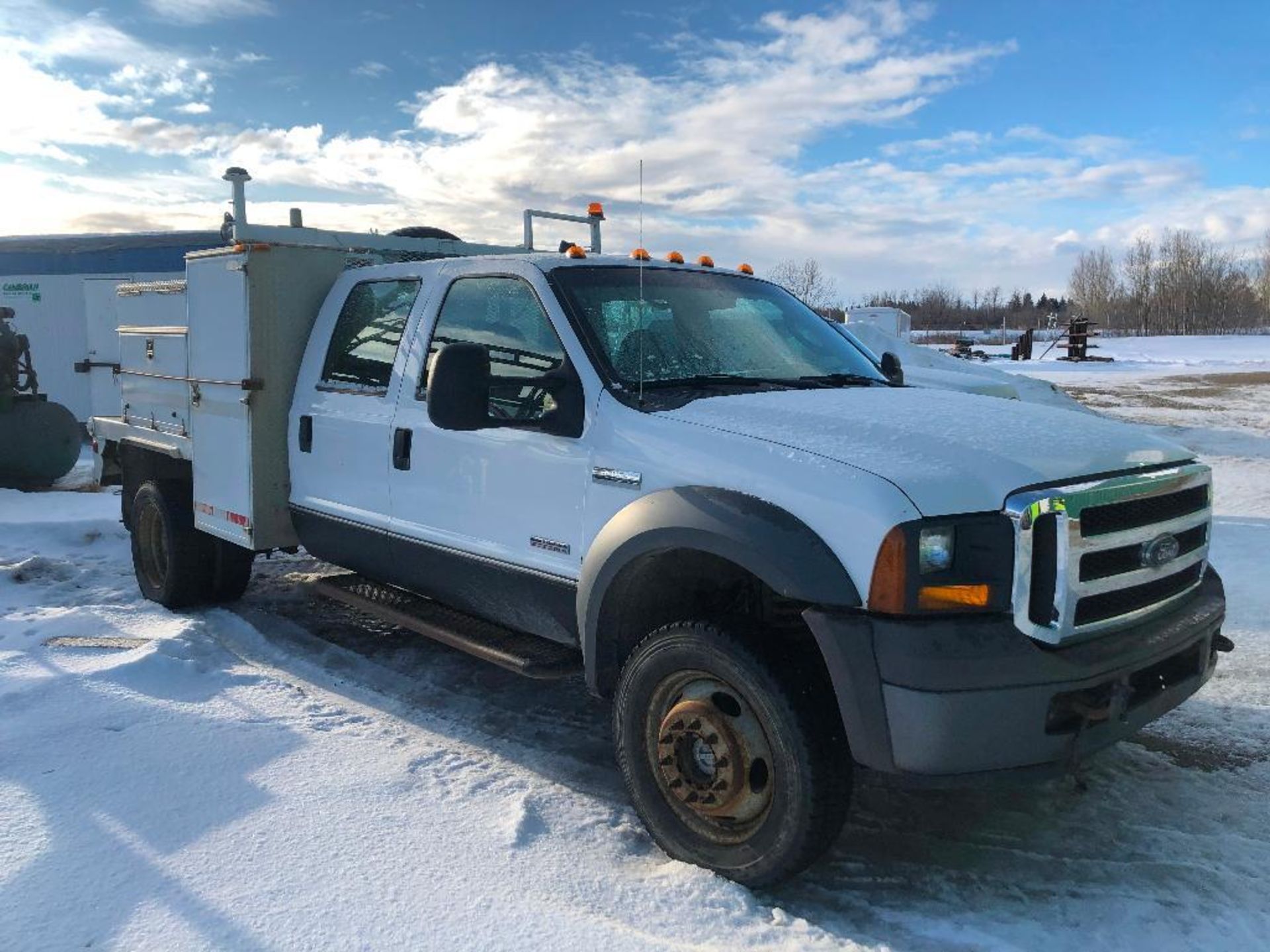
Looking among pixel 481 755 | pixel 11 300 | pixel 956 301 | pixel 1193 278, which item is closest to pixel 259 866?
pixel 481 755

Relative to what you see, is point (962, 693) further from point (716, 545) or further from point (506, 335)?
point (506, 335)

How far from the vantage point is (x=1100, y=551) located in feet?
9.32

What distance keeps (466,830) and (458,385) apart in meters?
1.44

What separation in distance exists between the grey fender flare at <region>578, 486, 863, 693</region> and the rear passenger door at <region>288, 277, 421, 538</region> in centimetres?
144

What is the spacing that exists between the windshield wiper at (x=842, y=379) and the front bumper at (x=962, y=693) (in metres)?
1.33

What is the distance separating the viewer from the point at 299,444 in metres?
4.95

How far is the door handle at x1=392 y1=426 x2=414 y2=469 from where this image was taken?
168 inches

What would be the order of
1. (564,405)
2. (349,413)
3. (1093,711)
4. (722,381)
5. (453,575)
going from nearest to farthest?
(1093,711), (564,405), (722,381), (453,575), (349,413)

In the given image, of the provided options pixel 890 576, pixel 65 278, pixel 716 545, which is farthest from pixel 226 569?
pixel 65 278

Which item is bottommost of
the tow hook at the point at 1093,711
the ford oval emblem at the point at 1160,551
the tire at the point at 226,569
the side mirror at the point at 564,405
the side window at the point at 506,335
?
the tire at the point at 226,569

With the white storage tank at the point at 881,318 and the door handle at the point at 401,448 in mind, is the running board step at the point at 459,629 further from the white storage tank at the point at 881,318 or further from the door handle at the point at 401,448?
the white storage tank at the point at 881,318

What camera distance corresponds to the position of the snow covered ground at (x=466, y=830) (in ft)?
9.03

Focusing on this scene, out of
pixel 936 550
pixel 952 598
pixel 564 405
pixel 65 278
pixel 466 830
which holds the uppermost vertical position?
pixel 65 278

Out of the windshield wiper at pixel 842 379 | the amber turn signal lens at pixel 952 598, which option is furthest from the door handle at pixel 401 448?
the amber turn signal lens at pixel 952 598
